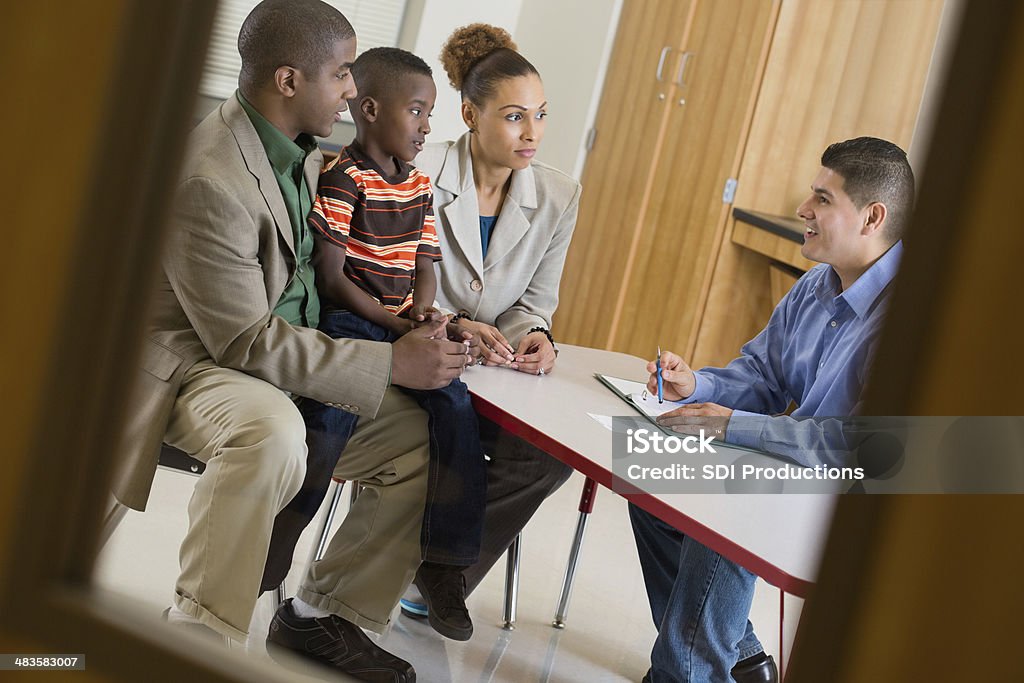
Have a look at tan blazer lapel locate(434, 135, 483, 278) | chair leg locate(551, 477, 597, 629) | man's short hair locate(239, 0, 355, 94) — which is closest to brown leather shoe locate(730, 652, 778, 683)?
chair leg locate(551, 477, 597, 629)

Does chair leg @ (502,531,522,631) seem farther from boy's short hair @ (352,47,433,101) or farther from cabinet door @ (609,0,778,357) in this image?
boy's short hair @ (352,47,433,101)

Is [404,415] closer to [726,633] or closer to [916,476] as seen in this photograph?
[726,633]

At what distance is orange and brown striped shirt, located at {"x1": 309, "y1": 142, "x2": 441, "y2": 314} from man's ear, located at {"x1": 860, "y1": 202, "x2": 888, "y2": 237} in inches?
19.3

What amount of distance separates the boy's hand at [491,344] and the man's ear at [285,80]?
1.54 feet

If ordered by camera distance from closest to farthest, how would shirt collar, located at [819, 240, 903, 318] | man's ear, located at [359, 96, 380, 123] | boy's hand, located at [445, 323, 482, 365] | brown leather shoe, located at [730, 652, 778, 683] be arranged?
shirt collar, located at [819, 240, 903, 318] → brown leather shoe, located at [730, 652, 778, 683] → man's ear, located at [359, 96, 380, 123] → boy's hand, located at [445, 323, 482, 365]

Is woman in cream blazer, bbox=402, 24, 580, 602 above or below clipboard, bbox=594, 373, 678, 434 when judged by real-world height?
above

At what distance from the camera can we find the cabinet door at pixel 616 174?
1043 millimetres

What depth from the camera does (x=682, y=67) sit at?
Result: 131 centimetres

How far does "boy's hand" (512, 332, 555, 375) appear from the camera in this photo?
1261 millimetres

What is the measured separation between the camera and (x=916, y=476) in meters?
0.45

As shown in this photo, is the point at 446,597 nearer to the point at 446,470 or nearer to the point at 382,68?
the point at 446,470

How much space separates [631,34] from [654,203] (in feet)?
0.96

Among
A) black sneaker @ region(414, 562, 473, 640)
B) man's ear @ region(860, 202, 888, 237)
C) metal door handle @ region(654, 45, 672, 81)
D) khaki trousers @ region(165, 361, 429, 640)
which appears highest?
metal door handle @ region(654, 45, 672, 81)

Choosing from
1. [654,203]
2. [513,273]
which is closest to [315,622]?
[513,273]
